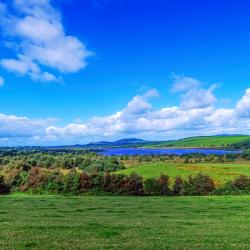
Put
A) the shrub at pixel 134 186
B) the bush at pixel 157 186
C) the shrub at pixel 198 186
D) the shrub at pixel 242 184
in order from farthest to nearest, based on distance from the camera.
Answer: the shrub at pixel 198 186, the shrub at pixel 134 186, the bush at pixel 157 186, the shrub at pixel 242 184

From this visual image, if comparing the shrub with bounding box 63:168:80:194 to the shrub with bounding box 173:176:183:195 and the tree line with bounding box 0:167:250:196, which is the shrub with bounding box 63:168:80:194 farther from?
the shrub with bounding box 173:176:183:195

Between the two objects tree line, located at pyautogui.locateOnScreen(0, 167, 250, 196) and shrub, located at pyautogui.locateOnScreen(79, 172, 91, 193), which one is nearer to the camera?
tree line, located at pyautogui.locateOnScreen(0, 167, 250, 196)

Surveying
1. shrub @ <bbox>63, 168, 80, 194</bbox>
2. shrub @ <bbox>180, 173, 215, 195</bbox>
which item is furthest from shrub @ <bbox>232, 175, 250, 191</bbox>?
shrub @ <bbox>63, 168, 80, 194</bbox>

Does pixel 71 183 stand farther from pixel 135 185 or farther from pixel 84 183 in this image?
pixel 135 185

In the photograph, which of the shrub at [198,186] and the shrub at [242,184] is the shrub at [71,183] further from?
the shrub at [242,184]

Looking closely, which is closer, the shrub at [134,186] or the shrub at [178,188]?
the shrub at [178,188]

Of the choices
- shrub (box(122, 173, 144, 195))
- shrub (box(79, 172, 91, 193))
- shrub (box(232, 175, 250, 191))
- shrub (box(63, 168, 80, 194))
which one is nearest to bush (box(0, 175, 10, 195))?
shrub (box(63, 168, 80, 194))

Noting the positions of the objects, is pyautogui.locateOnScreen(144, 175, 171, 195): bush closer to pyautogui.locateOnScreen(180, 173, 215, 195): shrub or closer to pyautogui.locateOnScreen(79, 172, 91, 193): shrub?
pyautogui.locateOnScreen(180, 173, 215, 195): shrub

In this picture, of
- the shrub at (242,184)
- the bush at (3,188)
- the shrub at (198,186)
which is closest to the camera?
the shrub at (242,184)

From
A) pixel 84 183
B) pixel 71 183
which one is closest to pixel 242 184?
pixel 84 183

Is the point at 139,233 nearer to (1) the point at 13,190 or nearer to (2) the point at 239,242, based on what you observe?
(2) the point at 239,242

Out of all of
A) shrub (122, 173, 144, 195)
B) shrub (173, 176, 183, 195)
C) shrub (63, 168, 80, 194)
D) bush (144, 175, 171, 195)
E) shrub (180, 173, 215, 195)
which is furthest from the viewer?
shrub (63, 168, 80, 194)

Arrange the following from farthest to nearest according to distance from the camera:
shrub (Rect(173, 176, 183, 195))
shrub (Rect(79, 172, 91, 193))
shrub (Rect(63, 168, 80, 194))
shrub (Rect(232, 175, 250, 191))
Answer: shrub (Rect(79, 172, 91, 193)), shrub (Rect(63, 168, 80, 194)), shrub (Rect(173, 176, 183, 195)), shrub (Rect(232, 175, 250, 191))

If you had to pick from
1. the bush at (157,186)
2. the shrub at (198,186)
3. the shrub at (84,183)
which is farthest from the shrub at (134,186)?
the shrub at (198,186)
